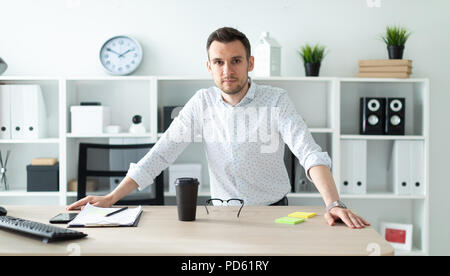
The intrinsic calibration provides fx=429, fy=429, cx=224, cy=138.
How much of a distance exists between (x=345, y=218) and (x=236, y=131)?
806mm

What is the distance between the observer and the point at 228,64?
6.25ft

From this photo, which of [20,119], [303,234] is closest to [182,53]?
[20,119]

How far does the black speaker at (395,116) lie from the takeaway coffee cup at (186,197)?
2011 mm

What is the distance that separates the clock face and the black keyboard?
1981mm

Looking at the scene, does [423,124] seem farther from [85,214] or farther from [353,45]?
[85,214]

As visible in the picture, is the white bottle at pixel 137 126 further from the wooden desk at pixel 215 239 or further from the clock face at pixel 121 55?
the wooden desk at pixel 215 239

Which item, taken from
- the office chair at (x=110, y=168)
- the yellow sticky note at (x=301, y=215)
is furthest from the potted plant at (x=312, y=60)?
the yellow sticky note at (x=301, y=215)

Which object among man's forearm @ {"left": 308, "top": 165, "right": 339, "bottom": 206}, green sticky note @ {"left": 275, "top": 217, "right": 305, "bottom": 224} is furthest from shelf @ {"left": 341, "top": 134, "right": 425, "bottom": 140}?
green sticky note @ {"left": 275, "top": 217, "right": 305, "bottom": 224}

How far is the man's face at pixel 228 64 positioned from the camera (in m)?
1.90

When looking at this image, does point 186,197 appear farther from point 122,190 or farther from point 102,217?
point 122,190

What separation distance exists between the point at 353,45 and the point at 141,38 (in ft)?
5.26

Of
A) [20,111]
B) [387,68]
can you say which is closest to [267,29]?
[387,68]

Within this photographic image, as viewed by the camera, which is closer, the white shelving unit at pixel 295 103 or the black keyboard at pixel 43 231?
the black keyboard at pixel 43 231

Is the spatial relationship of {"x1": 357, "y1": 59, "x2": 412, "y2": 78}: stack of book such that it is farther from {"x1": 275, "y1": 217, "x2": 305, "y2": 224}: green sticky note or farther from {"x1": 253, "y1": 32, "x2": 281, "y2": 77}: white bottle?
{"x1": 275, "y1": 217, "x2": 305, "y2": 224}: green sticky note
